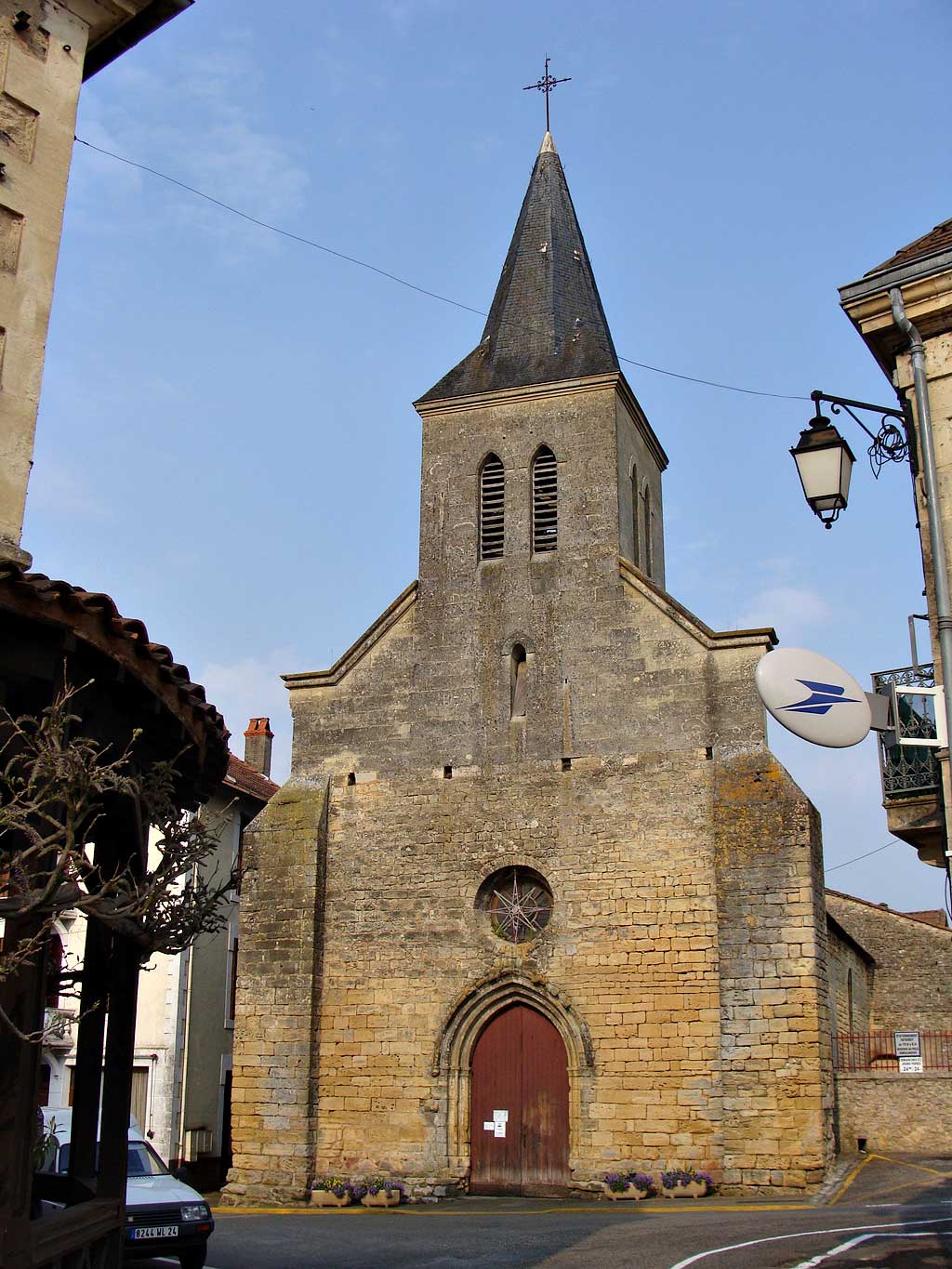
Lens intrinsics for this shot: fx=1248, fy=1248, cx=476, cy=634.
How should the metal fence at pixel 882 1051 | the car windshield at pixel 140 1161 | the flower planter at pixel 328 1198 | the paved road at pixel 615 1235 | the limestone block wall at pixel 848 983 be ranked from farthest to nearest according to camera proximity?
the metal fence at pixel 882 1051
the limestone block wall at pixel 848 983
the flower planter at pixel 328 1198
the car windshield at pixel 140 1161
the paved road at pixel 615 1235

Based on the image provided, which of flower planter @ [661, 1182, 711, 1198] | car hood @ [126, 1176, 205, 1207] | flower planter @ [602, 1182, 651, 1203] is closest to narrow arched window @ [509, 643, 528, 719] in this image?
flower planter @ [602, 1182, 651, 1203]

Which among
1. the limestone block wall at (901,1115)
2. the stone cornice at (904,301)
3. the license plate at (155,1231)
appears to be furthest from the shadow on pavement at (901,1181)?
the stone cornice at (904,301)

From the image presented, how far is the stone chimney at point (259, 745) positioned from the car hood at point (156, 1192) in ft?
57.1

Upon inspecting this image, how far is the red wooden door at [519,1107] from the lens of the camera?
52.5 feet

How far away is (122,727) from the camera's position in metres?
6.16

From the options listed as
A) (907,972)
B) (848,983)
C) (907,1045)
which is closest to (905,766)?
(907,1045)

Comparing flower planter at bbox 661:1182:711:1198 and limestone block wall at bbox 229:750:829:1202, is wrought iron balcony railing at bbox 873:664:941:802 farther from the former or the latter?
flower planter at bbox 661:1182:711:1198

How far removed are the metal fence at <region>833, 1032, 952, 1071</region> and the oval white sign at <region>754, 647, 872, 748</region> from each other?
16.1 metres

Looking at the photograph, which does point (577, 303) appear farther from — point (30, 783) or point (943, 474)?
point (30, 783)

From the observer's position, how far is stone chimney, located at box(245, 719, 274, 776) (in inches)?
1138

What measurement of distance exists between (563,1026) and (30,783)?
12.5 metres

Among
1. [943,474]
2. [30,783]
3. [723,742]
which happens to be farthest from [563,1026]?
[30,783]

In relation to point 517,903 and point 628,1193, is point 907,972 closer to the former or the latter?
point 517,903

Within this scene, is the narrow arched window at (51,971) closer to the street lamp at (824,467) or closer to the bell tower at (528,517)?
the street lamp at (824,467)
